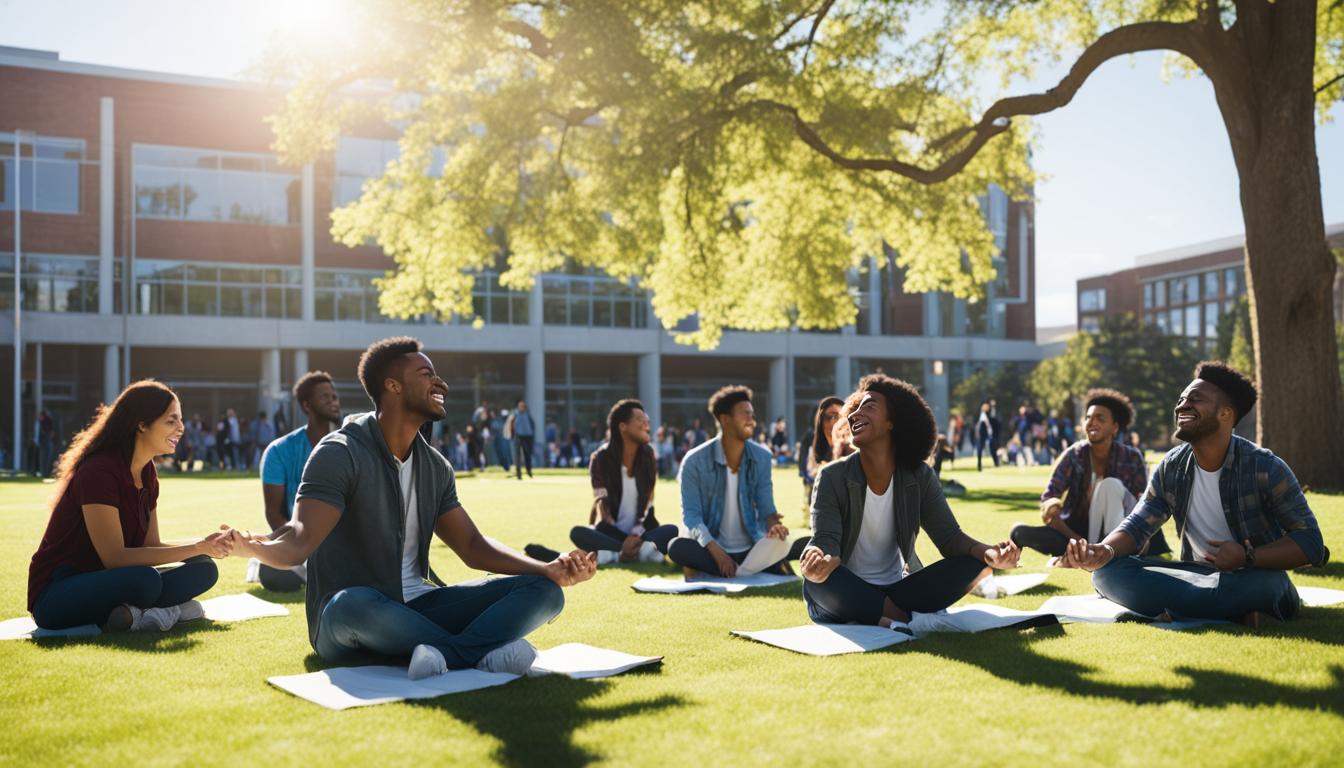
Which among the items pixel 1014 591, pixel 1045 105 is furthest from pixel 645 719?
pixel 1045 105

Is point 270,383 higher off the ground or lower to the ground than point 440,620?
higher

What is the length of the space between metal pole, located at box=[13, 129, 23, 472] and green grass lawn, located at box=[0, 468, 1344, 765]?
113 ft

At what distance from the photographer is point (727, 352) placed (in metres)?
54.5

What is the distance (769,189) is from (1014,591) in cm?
1668

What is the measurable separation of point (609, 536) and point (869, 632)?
16.4 ft

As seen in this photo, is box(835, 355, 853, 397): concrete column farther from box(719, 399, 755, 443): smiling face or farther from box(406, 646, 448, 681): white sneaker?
box(406, 646, 448, 681): white sneaker

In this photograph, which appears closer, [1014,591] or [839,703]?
[839,703]

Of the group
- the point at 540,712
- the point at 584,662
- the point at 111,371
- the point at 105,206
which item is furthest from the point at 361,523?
the point at 105,206

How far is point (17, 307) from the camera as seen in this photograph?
37906 millimetres

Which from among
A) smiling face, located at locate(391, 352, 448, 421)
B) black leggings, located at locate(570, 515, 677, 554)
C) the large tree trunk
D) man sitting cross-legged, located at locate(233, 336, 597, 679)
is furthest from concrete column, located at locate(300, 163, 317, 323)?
smiling face, located at locate(391, 352, 448, 421)

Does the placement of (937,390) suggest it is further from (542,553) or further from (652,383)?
(542,553)

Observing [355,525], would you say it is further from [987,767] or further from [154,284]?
[154,284]

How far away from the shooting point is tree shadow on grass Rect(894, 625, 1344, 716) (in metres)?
4.67

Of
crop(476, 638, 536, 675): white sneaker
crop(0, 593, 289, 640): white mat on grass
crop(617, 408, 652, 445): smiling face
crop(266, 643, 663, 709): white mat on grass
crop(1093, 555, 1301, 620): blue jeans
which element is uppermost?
crop(617, 408, 652, 445): smiling face
